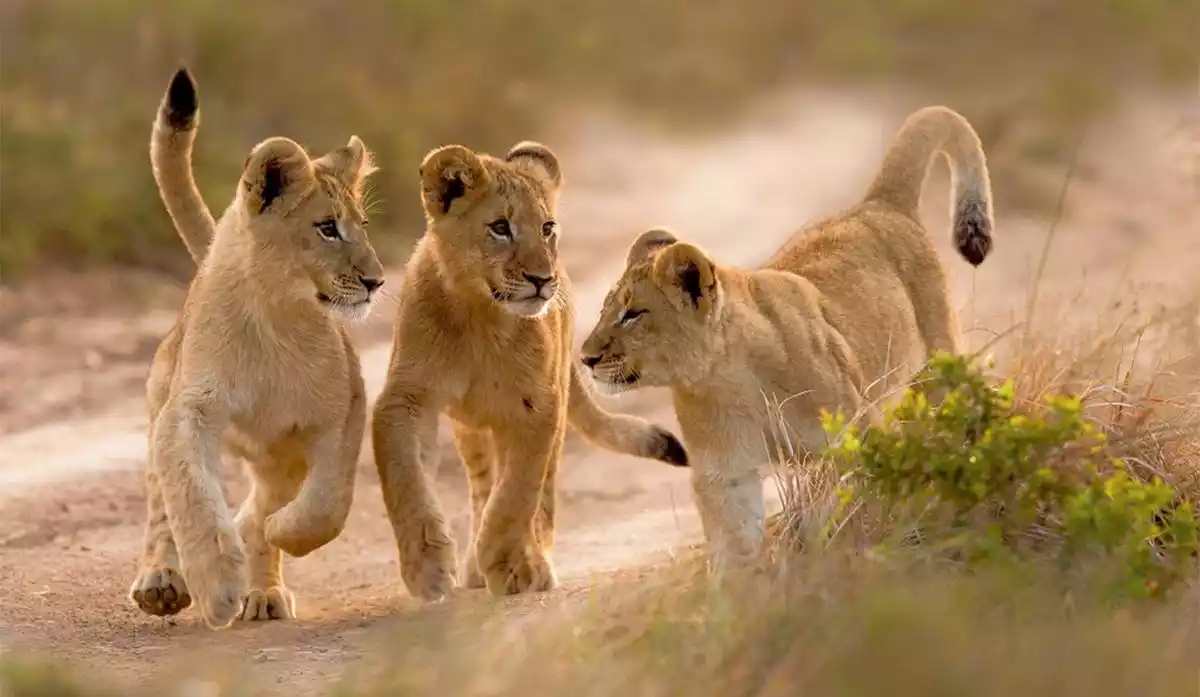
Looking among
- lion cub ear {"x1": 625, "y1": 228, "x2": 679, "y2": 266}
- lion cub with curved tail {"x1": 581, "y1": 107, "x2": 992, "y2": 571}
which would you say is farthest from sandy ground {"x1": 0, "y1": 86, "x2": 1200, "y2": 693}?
lion cub ear {"x1": 625, "y1": 228, "x2": 679, "y2": 266}

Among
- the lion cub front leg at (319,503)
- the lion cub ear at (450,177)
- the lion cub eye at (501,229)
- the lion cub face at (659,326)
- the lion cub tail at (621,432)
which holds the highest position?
the lion cub ear at (450,177)

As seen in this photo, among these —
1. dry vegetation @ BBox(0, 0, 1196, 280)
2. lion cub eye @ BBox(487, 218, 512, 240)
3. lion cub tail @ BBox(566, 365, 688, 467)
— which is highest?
dry vegetation @ BBox(0, 0, 1196, 280)

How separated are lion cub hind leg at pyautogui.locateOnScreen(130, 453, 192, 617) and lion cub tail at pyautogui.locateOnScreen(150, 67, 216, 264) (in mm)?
1003

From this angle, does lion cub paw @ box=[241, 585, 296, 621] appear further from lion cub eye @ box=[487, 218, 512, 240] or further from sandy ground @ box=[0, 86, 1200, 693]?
lion cub eye @ box=[487, 218, 512, 240]

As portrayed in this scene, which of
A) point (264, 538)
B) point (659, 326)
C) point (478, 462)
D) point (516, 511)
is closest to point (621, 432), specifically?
point (478, 462)

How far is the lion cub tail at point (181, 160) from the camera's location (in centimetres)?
629

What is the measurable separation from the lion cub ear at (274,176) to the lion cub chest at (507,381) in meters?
0.67

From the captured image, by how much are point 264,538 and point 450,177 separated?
46.4 inches

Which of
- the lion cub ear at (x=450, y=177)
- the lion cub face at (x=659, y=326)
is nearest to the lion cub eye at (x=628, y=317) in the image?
the lion cub face at (x=659, y=326)

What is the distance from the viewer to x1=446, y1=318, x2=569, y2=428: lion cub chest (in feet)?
19.0

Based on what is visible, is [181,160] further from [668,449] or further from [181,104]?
[668,449]

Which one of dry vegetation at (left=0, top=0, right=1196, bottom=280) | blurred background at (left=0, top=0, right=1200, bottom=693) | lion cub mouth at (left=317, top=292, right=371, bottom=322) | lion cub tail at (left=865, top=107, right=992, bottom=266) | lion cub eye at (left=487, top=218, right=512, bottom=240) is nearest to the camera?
lion cub mouth at (left=317, top=292, right=371, bottom=322)

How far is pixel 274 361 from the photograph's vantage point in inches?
219

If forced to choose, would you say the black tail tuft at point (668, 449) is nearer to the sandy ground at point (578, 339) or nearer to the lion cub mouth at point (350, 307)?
the sandy ground at point (578, 339)
